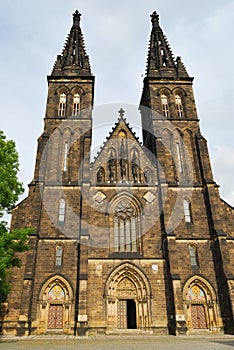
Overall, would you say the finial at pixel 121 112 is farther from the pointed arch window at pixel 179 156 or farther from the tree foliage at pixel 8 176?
the tree foliage at pixel 8 176

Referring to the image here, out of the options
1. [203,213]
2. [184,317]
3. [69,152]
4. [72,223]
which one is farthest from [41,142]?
[184,317]

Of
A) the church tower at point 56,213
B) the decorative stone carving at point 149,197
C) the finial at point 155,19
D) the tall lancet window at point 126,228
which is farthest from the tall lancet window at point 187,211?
the finial at point 155,19

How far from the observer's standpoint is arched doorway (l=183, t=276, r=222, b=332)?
18.8 metres

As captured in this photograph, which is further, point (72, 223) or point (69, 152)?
point (69, 152)

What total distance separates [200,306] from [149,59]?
946 inches

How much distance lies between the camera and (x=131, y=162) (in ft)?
79.9

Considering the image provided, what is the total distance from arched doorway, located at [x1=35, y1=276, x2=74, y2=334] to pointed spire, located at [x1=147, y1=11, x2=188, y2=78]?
2074 centimetres

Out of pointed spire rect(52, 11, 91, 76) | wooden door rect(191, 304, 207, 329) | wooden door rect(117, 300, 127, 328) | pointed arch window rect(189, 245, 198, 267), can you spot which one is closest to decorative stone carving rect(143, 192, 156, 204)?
pointed arch window rect(189, 245, 198, 267)

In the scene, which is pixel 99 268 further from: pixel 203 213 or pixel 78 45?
pixel 78 45

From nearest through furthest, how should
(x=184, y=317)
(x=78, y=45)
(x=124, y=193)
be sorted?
1. (x=184, y=317)
2. (x=124, y=193)
3. (x=78, y=45)

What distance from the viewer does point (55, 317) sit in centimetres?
1872

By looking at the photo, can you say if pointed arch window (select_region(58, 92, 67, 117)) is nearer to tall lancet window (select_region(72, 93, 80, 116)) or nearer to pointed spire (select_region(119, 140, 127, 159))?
tall lancet window (select_region(72, 93, 80, 116))

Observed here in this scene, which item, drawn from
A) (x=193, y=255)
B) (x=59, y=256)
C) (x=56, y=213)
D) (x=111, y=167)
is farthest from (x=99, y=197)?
(x=193, y=255)

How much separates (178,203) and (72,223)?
7.93 meters
